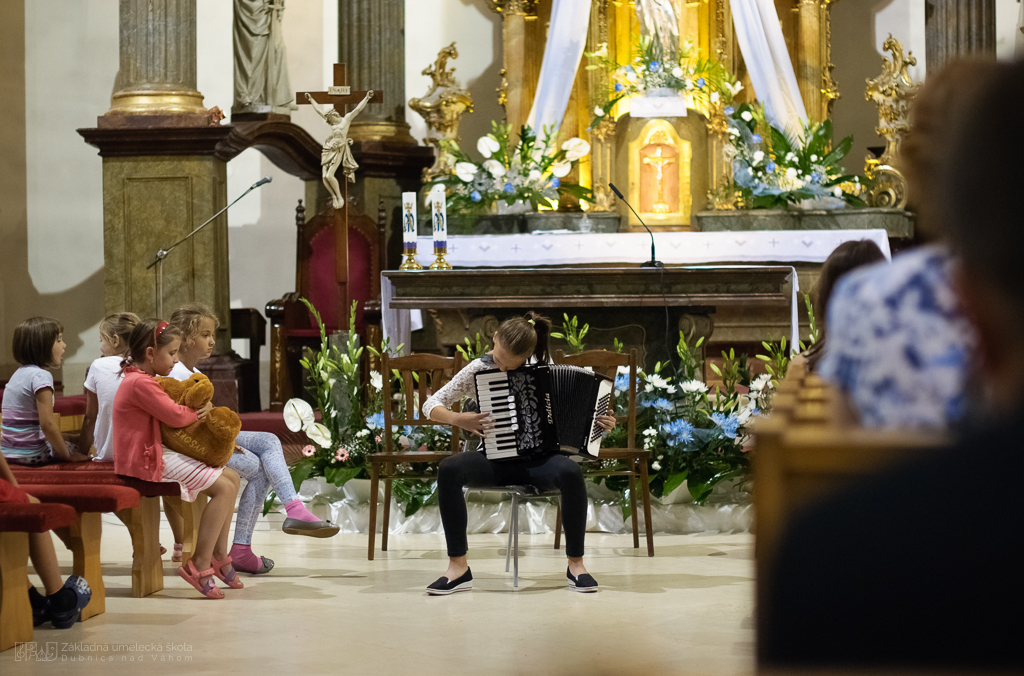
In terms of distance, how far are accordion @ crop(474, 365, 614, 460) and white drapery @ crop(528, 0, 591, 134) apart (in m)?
4.55

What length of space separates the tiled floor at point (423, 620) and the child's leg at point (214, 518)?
166 mm

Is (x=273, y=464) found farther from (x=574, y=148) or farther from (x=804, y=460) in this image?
(x=574, y=148)

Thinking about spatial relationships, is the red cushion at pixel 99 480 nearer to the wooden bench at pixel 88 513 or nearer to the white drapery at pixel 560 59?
the wooden bench at pixel 88 513

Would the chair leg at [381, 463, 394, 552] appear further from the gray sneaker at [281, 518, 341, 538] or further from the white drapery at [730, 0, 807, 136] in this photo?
the white drapery at [730, 0, 807, 136]

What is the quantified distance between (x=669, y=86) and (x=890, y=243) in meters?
1.94

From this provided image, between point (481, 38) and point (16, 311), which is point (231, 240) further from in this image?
point (481, 38)

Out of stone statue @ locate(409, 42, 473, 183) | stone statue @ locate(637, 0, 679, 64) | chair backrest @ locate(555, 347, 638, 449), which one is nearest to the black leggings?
chair backrest @ locate(555, 347, 638, 449)

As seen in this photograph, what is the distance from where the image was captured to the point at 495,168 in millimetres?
9094

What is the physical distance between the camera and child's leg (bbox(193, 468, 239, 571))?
181 inches

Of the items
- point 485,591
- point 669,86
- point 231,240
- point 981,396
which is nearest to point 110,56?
point 231,240

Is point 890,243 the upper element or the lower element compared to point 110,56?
lower

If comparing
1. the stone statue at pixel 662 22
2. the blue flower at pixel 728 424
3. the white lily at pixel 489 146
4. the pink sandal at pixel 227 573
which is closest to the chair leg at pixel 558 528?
the blue flower at pixel 728 424

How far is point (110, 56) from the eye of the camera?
1088 centimetres

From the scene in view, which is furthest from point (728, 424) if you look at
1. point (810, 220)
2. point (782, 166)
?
point (782, 166)
